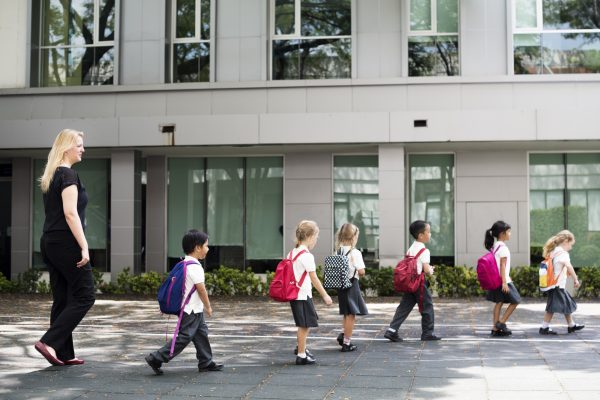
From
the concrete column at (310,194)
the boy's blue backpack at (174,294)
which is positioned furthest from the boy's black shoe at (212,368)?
the concrete column at (310,194)

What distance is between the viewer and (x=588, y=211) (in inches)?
720

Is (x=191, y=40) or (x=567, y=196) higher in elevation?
(x=191, y=40)

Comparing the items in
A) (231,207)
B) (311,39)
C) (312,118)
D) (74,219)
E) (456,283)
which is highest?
(311,39)

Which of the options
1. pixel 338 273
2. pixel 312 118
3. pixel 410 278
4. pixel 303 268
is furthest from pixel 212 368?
pixel 312 118

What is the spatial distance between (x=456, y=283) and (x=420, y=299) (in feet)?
23.2

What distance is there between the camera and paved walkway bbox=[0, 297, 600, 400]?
6.49 meters

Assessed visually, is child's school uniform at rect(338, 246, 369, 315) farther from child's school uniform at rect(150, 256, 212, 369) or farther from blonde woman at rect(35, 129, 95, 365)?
blonde woman at rect(35, 129, 95, 365)

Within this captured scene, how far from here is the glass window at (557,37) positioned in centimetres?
1762

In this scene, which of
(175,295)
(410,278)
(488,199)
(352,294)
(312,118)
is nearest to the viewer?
(175,295)

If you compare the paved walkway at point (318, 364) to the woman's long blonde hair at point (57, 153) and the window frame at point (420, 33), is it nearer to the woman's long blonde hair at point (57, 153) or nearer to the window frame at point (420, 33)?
the woman's long blonde hair at point (57, 153)

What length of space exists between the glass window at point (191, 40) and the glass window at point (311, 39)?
5.31ft

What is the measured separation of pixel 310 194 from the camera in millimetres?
18766

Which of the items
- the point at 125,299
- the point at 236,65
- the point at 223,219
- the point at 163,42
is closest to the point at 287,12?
the point at 236,65

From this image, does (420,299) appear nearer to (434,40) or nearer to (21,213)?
(434,40)
